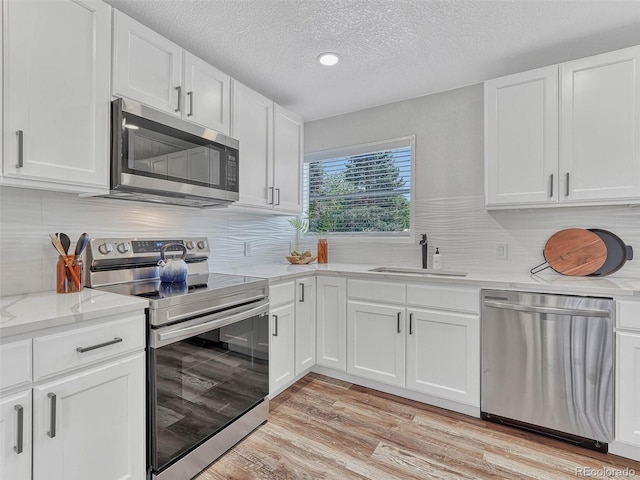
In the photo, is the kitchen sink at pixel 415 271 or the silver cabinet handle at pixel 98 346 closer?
the silver cabinet handle at pixel 98 346

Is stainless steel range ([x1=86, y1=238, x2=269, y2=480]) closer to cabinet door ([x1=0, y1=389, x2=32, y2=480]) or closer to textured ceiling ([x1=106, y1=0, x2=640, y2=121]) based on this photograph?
cabinet door ([x1=0, y1=389, x2=32, y2=480])

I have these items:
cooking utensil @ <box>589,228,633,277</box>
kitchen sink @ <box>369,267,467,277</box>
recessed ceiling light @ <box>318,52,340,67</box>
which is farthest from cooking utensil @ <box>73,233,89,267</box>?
cooking utensil @ <box>589,228,633,277</box>

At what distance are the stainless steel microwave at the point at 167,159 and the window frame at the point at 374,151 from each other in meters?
1.06

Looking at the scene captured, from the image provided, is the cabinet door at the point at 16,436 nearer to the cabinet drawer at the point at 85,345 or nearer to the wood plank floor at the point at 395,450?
the cabinet drawer at the point at 85,345

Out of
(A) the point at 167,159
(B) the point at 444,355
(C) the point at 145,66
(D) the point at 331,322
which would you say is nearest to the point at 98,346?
(A) the point at 167,159

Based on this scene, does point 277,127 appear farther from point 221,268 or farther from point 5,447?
point 5,447

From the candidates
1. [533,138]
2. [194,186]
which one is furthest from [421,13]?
[194,186]

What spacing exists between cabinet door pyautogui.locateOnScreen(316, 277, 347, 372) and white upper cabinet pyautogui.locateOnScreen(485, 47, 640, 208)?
4.19ft

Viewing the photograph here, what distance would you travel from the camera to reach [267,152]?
2623 mm

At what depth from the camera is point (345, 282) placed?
2.56 metres

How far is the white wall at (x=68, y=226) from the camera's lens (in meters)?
1.56

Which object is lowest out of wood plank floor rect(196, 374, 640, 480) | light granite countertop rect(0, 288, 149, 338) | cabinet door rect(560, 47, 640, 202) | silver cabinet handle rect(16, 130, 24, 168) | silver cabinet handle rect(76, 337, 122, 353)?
wood plank floor rect(196, 374, 640, 480)

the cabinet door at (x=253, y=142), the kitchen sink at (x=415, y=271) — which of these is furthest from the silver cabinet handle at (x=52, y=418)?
the kitchen sink at (x=415, y=271)

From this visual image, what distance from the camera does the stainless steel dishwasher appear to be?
1.78m
